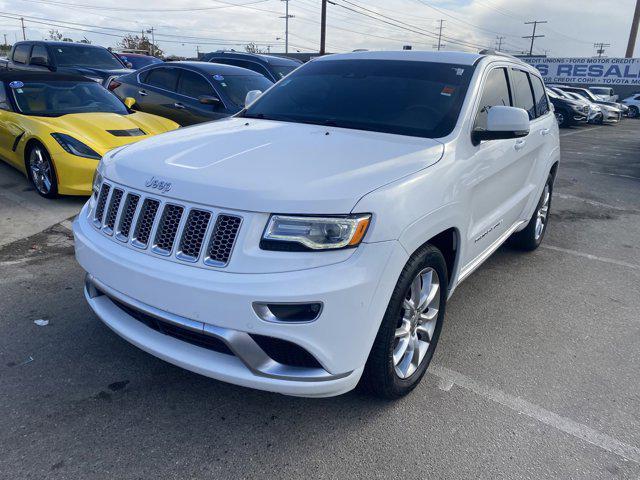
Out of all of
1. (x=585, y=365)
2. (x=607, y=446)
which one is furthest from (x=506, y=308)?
(x=607, y=446)

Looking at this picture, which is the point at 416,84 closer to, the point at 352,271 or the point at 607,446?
the point at 352,271

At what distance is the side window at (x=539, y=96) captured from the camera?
4964 mm

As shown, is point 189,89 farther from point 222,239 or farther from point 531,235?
point 222,239

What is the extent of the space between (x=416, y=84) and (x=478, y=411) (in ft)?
6.89

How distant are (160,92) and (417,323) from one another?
Answer: 738 centimetres

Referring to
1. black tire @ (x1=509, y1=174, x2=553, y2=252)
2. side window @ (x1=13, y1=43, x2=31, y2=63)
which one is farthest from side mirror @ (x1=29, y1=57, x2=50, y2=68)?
black tire @ (x1=509, y1=174, x2=553, y2=252)

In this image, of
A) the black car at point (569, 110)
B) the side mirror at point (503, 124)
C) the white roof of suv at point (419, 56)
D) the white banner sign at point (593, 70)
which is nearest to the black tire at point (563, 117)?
the black car at point (569, 110)

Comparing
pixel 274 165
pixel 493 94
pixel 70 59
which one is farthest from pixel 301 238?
pixel 70 59

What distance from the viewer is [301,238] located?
7.35 ft

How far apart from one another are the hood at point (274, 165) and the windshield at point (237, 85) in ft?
17.4

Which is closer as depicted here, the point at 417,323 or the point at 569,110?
the point at 417,323

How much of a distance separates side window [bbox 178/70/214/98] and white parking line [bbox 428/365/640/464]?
658 cm

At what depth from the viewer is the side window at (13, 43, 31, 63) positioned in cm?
1322

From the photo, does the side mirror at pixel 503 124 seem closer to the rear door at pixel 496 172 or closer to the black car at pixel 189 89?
the rear door at pixel 496 172
